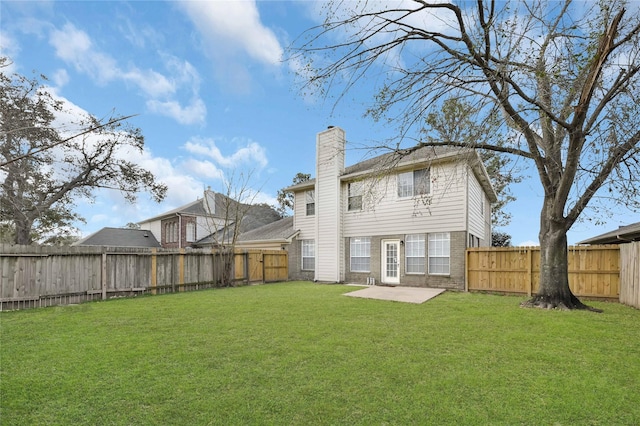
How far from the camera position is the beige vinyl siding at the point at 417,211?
39.1 ft

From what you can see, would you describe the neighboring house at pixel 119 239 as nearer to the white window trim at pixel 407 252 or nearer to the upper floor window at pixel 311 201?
the upper floor window at pixel 311 201

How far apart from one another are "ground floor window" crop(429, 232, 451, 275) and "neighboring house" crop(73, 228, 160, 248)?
Result: 22.5 m

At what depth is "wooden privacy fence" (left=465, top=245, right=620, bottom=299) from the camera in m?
9.36

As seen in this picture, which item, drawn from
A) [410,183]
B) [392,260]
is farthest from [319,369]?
[410,183]

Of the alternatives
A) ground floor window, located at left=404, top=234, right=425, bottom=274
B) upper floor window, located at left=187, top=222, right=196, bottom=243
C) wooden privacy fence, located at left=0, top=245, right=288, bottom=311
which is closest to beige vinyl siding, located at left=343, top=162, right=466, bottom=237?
ground floor window, located at left=404, top=234, right=425, bottom=274

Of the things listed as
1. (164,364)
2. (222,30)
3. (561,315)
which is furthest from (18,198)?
(561,315)

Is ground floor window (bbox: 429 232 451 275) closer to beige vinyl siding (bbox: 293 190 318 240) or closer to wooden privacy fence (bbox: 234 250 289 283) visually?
beige vinyl siding (bbox: 293 190 318 240)

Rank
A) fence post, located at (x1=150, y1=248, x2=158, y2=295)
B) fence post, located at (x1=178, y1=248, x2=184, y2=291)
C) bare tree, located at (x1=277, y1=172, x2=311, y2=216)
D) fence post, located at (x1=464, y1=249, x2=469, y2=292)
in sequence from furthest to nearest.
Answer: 1. bare tree, located at (x1=277, y1=172, x2=311, y2=216)
2. fence post, located at (x1=178, y1=248, x2=184, y2=291)
3. fence post, located at (x1=464, y1=249, x2=469, y2=292)
4. fence post, located at (x1=150, y1=248, x2=158, y2=295)

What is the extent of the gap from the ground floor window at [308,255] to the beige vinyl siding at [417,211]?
2.23 metres

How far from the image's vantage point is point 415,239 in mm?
12930

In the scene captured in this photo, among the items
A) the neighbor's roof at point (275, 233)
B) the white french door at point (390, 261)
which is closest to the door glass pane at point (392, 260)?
the white french door at point (390, 261)

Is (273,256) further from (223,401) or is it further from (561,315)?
(223,401)

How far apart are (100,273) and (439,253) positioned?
1129 centimetres

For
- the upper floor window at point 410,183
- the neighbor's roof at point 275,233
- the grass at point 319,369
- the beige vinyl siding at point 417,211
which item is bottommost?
the grass at point 319,369
